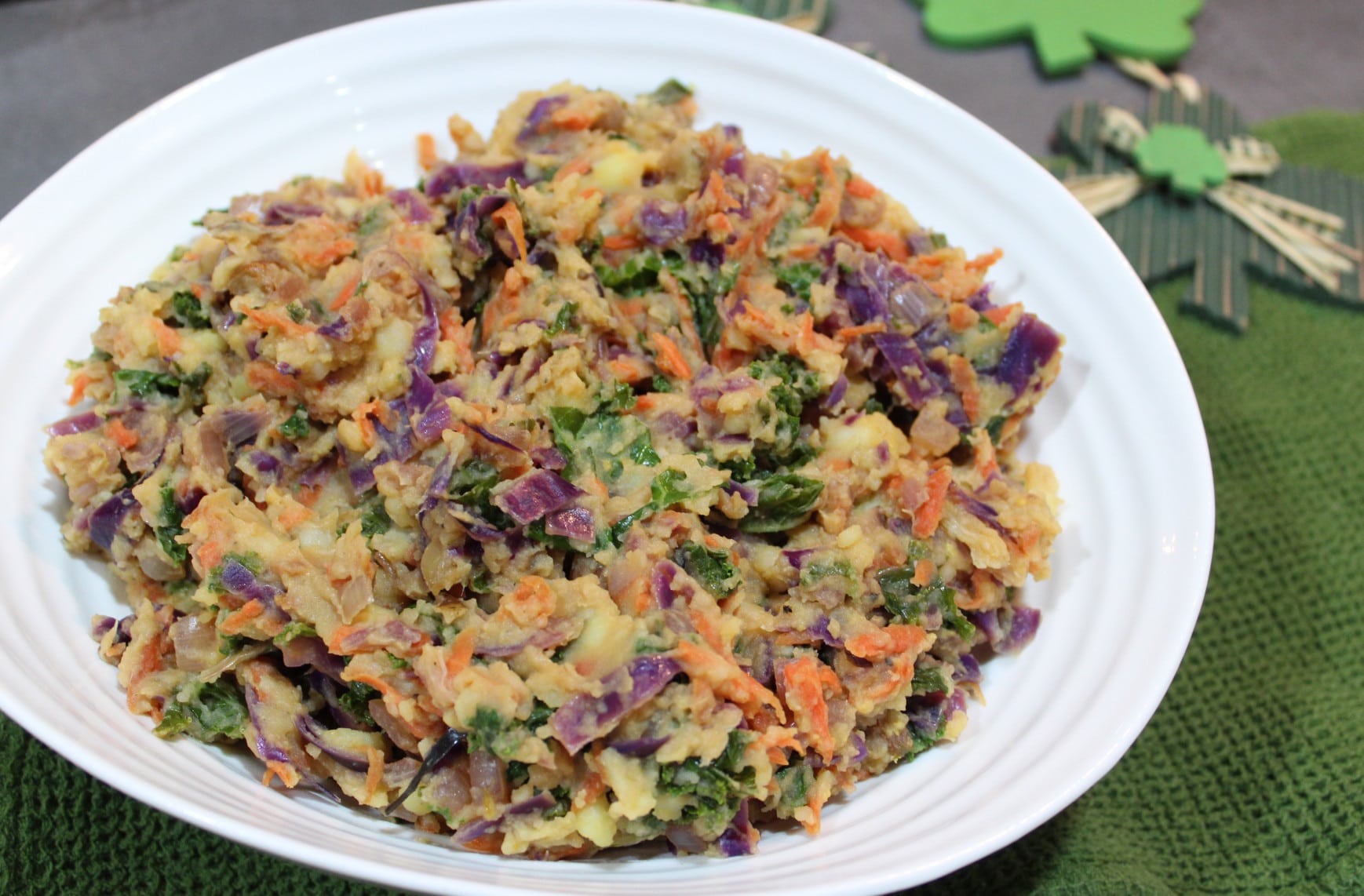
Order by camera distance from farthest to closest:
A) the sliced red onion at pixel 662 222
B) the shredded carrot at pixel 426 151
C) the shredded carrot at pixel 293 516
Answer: the shredded carrot at pixel 426 151
the sliced red onion at pixel 662 222
the shredded carrot at pixel 293 516

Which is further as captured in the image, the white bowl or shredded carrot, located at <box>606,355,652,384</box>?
shredded carrot, located at <box>606,355,652,384</box>

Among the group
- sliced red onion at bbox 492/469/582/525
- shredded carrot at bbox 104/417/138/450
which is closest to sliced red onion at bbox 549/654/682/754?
sliced red onion at bbox 492/469/582/525

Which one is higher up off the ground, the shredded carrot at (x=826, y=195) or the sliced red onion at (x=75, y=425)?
the shredded carrot at (x=826, y=195)

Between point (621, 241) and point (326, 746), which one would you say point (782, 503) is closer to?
point (621, 241)

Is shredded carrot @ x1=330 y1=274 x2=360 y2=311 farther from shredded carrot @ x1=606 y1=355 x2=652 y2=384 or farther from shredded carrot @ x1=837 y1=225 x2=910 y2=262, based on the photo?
shredded carrot @ x1=837 y1=225 x2=910 y2=262

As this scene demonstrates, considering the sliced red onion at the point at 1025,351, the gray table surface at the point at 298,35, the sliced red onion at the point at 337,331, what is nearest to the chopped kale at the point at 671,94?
the sliced red onion at the point at 1025,351


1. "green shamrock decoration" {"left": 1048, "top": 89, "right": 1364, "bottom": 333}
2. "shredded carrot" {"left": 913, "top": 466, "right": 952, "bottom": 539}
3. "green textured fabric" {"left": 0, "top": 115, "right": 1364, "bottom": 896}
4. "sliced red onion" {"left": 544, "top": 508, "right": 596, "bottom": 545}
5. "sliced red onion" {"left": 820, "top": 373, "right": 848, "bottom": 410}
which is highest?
"sliced red onion" {"left": 544, "top": 508, "right": 596, "bottom": 545}

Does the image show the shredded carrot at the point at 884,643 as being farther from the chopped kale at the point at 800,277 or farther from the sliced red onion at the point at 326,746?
the sliced red onion at the point at 326,746
